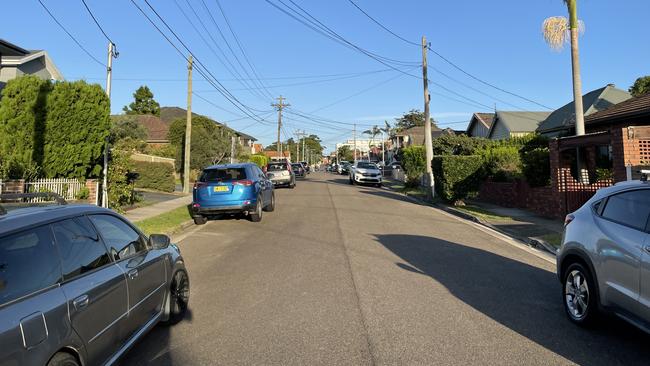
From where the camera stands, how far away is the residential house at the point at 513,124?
4056 cm

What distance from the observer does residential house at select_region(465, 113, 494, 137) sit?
48.6 metres

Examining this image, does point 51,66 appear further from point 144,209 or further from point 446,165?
point 446,165

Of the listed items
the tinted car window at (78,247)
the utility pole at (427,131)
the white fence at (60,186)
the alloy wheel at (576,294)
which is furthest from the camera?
the utility pole at (427,131)

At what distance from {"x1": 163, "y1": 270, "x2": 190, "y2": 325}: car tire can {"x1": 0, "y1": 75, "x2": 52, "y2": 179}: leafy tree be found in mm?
10404

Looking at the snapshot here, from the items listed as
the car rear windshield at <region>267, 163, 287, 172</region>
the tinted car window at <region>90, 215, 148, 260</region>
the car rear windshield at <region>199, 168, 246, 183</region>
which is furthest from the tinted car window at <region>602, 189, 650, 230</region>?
the car rear windshield at <region>267, 163, 287, 172</region>

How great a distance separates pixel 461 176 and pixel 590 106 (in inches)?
523

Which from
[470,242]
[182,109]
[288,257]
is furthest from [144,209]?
[182,109]

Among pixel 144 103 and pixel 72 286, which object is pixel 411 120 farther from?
pixel 72 286

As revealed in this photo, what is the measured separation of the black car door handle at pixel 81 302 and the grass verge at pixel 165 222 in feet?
28.0

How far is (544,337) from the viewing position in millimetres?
5055

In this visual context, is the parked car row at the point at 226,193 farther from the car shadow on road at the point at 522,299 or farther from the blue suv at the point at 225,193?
the car shadow on road at the point at 522,299

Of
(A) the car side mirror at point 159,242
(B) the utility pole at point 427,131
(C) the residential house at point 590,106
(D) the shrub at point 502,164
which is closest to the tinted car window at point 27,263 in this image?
(A) the car side mirror at point 159,242

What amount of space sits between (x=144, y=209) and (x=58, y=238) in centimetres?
1483

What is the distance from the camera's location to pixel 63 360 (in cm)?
312
